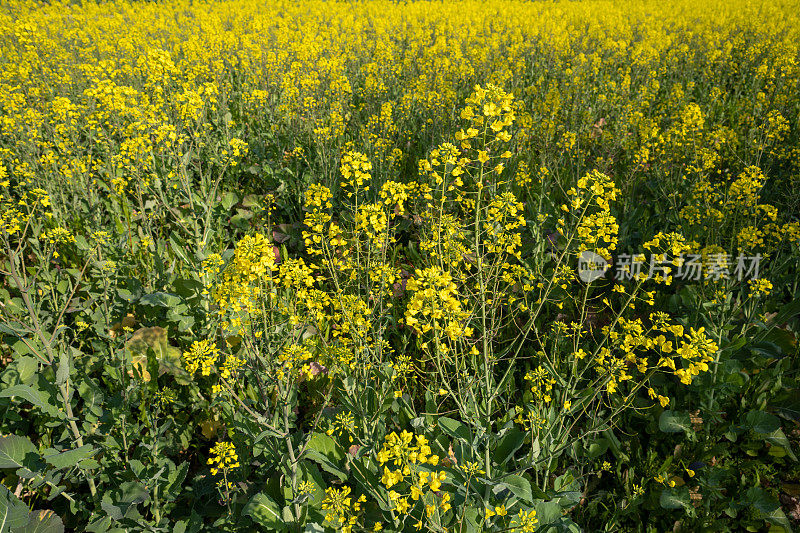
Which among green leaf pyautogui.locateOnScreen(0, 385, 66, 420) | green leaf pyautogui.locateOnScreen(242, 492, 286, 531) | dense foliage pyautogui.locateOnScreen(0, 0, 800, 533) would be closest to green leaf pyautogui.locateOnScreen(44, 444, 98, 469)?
dense foliage pyautogui.locateOnScreen(0, 0, 800, 533)

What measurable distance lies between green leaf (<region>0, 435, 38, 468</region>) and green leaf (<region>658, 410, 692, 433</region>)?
10.0ft

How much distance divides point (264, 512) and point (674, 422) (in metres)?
2.14

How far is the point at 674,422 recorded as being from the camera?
2557 millimetres

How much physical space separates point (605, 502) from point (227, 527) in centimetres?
189

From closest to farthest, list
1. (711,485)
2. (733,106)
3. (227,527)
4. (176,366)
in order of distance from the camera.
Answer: (227,527) < (711,485) < (176,366) < (733,106)

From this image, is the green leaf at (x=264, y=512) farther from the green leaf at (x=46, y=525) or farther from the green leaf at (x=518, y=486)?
the green leaf at (x=518, y=486)

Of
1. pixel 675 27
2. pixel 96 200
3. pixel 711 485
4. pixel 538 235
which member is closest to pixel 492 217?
pixel 538 235

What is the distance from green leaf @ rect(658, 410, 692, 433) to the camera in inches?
99.8

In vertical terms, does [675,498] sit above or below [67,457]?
below

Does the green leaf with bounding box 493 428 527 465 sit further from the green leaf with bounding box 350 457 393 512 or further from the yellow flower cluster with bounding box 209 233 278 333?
the yellow flower cluster with bounding box 209 233 278 333

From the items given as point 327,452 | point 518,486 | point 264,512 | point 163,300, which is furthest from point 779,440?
point 163,300

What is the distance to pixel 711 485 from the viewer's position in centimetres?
234

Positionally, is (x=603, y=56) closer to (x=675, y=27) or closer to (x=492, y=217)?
(x=675, y=27)

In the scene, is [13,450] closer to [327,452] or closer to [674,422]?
[327,452]
